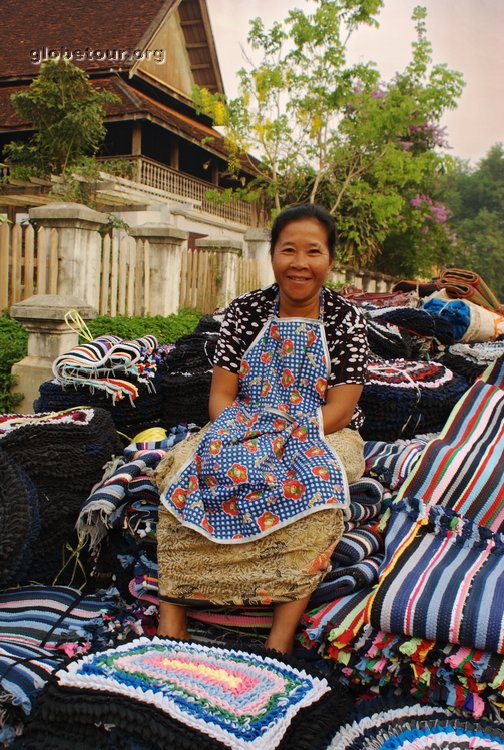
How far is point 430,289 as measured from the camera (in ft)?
18.5

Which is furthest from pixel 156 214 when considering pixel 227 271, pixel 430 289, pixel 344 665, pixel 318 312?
pixel 344 665

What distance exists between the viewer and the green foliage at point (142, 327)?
253 inches

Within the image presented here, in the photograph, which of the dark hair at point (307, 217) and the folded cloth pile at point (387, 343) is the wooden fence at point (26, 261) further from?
the dark hair at point (307, 217)

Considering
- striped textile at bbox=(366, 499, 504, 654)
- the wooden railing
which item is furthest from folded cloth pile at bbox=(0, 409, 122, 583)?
the wooden railing

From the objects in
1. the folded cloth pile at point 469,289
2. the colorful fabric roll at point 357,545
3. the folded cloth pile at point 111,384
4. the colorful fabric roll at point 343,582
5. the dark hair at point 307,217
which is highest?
the dark hair at point 307,217

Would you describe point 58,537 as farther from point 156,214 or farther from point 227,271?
point 156,214

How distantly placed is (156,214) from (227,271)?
5.64 metres

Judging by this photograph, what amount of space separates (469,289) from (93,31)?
704 inches

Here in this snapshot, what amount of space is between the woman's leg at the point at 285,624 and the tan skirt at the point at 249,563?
24 mm

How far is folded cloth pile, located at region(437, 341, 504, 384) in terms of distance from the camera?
3.67 meters

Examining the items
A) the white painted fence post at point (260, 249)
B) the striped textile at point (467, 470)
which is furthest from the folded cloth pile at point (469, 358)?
the white painted fence post at point (260, 249)

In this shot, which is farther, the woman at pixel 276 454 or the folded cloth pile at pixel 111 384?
the folded cloth pile at pixel 111 384

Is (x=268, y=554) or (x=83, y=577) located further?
(x=83, y=577)

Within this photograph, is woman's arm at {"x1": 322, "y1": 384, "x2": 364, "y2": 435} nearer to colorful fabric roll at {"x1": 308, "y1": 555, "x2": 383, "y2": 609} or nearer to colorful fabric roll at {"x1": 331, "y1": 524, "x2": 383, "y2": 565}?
colorful fabric roll at {"x1": 331, "y1": 524, "x2": 383, "y2": 565}
